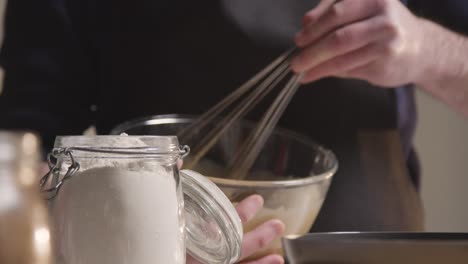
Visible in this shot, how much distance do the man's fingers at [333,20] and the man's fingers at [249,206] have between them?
18 cm

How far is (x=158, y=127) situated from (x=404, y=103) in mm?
311

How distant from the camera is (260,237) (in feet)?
1.28

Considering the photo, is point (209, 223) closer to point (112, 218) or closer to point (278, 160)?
point (112, 218)

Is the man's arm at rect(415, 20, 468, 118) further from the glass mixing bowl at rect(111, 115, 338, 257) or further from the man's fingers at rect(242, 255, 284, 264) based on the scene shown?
the man's fingers at rect(242, 255, 284, 264)

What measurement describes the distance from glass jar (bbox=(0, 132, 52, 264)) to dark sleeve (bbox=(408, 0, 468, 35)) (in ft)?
1.95

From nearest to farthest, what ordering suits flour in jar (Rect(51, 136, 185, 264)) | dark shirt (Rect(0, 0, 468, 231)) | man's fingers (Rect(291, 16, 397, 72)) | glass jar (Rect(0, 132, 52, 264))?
glass jar (Rect(0, 132, 52, 264)) < flour in jar (Rect(51, 136, 185, 264)) < man's fingers (Rect(291, 16, 397, 72)) < dark shirt (Rect(0, 0, 468, 231))

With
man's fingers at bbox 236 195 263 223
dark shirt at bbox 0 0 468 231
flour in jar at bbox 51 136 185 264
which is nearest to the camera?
flour in jar at bbox 51 136 185 264

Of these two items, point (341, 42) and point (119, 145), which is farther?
point (341, 42)

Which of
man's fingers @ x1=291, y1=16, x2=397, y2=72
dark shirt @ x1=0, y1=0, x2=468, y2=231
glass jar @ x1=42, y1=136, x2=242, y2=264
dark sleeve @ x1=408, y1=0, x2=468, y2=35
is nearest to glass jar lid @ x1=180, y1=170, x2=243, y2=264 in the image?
glass jar @ x1=42, y1=136, x2=242, y2=264

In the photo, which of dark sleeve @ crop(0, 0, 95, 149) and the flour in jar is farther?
dark sleeve @ crop(0, 0, 95, 149)

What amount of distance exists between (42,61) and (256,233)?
0.43m

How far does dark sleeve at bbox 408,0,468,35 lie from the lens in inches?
26.3

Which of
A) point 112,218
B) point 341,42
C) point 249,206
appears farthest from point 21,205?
point 341,42

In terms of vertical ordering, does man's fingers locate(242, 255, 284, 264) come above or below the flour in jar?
below
